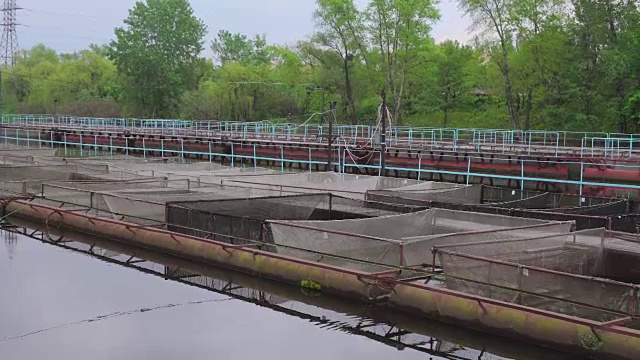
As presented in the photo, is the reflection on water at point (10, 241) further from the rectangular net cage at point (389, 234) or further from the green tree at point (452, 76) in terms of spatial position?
the green tree at point (452, 76)

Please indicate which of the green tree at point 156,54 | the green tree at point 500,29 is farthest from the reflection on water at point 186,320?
the green tree at point 156,54

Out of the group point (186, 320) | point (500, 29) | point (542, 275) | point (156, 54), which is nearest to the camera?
point (542, 275)

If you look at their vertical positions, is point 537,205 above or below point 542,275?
below

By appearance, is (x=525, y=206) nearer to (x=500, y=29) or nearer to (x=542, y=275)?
(x=542, y=275)

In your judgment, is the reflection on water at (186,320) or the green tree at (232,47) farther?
the green tree at (232,47)

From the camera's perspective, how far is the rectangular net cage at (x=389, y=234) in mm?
14484

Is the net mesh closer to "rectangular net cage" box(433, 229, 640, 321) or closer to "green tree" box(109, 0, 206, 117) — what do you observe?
"rectangular net cage" box(433, 229, 640, 321)

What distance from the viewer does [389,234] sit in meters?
16.6

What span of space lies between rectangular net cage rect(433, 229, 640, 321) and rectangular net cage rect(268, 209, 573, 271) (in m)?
0.90

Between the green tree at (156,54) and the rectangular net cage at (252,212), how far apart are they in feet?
304

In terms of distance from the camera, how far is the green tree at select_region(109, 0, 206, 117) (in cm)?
10938

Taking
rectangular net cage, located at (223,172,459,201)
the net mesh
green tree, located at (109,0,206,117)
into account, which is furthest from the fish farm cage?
green tree, located at (109,0,206,117)

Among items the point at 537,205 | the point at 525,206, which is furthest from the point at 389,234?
the point at 537,205

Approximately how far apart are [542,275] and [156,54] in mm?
104942
